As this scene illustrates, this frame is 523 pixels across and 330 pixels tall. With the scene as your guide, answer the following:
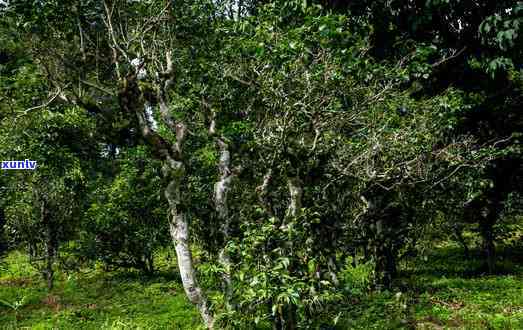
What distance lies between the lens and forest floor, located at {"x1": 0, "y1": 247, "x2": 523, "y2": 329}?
454 inches

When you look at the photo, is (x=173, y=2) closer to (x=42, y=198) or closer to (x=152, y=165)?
(x=152, y=165)

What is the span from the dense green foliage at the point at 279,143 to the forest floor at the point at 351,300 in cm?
19

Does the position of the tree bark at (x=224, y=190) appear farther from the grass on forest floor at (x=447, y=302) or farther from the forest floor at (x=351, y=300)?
the grass on forest floor at (x=447, y=302)

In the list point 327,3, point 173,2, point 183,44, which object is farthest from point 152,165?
point 327,3

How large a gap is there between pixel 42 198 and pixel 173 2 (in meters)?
11.4

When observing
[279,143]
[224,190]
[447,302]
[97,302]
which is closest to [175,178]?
[224,190]

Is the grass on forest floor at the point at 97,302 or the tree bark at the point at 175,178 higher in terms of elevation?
the tree bark at the point at 175,178

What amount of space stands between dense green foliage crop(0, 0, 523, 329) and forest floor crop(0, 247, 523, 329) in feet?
0.62

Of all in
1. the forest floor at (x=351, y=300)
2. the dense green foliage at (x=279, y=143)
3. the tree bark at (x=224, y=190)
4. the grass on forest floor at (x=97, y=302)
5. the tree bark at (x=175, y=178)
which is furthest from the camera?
the grass on forest floor at (x=97, y=302)

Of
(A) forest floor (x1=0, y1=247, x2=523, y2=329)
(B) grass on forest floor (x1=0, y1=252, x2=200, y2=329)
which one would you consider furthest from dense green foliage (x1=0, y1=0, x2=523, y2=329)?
(B) grass on forest floor (x1=0, y1=252, x2=200, y2=329)

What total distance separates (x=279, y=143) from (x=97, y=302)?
12818 millimetres

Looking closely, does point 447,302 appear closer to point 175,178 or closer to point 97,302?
point 175,178

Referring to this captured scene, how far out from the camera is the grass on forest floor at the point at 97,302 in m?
14.6

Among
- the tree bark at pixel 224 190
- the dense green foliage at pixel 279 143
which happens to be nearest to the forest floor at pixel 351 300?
the dense green foliage at pixel 279 143
